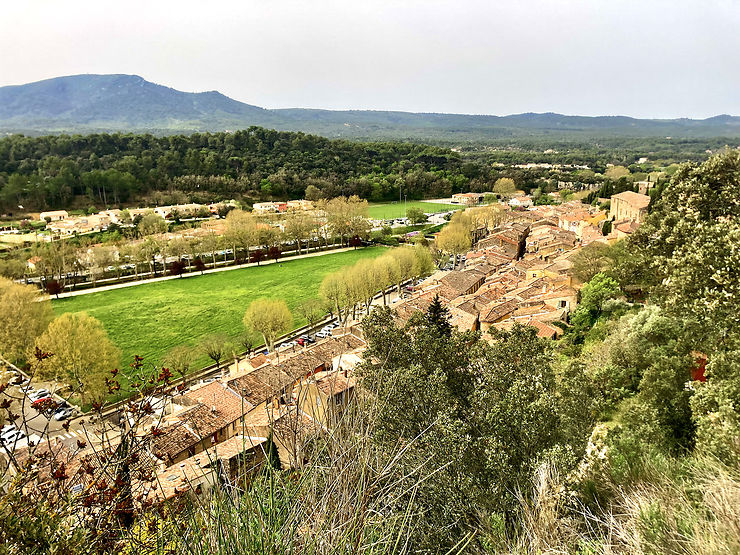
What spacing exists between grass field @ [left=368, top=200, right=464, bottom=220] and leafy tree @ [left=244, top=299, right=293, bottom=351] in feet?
167

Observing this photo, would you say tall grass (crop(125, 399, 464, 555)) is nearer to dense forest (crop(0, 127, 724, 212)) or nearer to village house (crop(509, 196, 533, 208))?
dense forest (crop(0, 127, 724, 212))

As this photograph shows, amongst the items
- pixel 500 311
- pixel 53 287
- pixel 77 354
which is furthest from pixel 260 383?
pixel 53 287

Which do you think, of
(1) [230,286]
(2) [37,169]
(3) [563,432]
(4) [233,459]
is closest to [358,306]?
(1) [230,286]

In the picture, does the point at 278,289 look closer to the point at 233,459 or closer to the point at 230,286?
the point at 230,286

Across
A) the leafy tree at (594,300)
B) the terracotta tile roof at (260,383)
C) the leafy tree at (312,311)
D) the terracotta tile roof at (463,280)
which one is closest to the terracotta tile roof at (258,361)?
the terracotta tile roof at (260,383)

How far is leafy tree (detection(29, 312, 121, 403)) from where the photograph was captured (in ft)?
65.4

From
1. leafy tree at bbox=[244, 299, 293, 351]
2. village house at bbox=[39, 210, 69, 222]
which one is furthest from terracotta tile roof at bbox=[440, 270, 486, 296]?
village house at bbox=[39, 210, 69, 222]

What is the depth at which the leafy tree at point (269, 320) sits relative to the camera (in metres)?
26.3

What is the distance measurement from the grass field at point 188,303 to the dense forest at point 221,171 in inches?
1609

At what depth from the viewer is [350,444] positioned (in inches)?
167

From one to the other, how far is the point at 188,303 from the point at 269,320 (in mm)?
14180

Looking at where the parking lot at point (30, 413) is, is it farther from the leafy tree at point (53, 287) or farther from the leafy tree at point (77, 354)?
the leafy tree at point (53, 287)

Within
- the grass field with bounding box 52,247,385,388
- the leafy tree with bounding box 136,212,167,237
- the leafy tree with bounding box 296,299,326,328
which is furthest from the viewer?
the leafy tree with bounding box 136,212,167,237

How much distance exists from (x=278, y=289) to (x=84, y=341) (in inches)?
801
